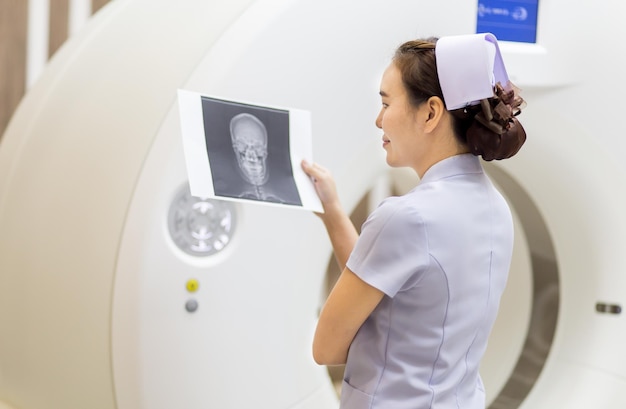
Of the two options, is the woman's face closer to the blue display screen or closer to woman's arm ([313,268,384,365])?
woman's arm ([313,268,384,365])

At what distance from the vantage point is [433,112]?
1.08 m

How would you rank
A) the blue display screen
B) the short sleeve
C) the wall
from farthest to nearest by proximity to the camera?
the wall, the blue display screen, the short sleeve

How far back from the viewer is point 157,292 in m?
1.39

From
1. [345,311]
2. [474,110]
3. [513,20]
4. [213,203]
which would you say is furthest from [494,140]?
[513,20]

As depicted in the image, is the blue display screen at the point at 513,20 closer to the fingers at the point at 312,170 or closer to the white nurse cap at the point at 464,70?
the fingers at the point at 312,170

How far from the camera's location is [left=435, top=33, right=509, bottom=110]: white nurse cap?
104cm

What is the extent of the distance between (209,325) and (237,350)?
0.23ft

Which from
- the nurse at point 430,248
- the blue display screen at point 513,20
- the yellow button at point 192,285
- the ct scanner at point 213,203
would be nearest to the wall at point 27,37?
the ct scanner at point 213,203

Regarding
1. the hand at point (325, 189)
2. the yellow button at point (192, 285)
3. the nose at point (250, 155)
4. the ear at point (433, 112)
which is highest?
the ear at point (433, 112)

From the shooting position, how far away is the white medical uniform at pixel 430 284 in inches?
40.4

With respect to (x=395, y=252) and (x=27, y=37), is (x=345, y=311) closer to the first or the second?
(x=395, y=252)

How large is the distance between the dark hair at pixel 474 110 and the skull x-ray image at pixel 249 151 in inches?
10.8

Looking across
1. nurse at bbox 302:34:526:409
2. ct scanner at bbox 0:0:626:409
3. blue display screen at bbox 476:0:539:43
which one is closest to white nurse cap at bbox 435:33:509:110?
nurse at bbox 302:34:526:409

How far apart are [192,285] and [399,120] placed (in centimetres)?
50
